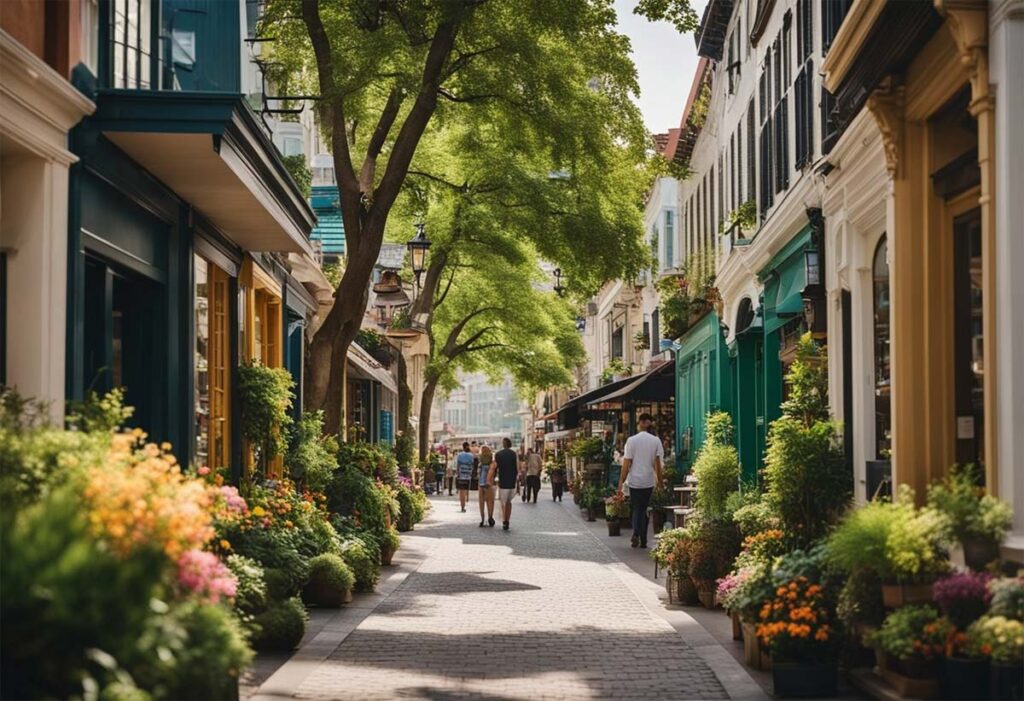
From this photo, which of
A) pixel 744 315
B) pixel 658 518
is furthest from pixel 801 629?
pixel 658 518

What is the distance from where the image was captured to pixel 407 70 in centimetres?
1944

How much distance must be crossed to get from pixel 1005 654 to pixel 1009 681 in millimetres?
138

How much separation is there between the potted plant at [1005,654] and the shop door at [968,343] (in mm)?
2728

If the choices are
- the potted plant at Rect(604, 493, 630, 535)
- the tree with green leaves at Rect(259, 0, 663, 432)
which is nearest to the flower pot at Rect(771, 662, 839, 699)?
the tree with green leaves at Rect(259, 0, 663, 432)

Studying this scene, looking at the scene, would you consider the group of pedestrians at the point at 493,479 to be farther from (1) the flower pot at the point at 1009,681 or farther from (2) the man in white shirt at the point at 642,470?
(1) the flower pot at the point at 1009,681

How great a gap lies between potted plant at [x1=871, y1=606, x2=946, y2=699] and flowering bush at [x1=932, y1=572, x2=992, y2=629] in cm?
13

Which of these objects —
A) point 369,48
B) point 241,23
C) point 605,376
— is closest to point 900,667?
point 241,23

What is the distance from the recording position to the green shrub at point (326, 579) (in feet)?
47.8

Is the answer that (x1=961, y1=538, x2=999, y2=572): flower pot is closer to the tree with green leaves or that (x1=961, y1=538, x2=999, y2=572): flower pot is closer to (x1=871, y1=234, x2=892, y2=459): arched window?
(x1=871, y1=234, x2=892, y2=459): arched window

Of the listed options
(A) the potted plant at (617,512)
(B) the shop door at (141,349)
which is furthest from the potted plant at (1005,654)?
(A) the potted plant at (617,512)

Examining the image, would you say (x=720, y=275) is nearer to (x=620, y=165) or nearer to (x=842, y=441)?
(x=620, y=165)

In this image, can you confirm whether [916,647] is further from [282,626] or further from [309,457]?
[309,457]

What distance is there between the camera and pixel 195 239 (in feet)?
46.9

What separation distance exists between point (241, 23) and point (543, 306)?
37.2 m
